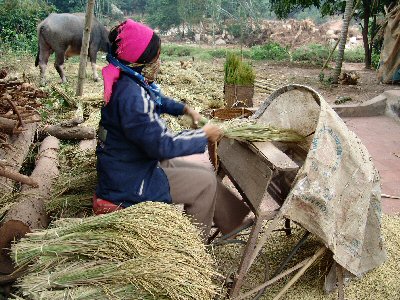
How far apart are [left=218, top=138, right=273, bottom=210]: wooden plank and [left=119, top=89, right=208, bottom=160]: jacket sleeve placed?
1.62ft

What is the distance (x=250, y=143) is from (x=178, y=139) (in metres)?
0.53

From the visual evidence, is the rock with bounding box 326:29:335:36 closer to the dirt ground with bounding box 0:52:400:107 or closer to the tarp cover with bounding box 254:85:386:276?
the dirt ground with bounding box 0:52:400:107

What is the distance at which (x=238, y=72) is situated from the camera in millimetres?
6977

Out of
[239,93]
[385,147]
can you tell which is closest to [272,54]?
[239,93]

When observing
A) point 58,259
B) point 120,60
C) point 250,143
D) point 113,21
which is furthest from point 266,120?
point 113,21

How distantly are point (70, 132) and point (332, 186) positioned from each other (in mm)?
3199

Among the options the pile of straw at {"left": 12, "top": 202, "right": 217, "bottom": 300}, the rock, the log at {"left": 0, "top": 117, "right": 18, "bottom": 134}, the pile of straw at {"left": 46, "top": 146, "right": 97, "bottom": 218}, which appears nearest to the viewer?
the pile of straw at {"left": 12, "top": 202, "right": 217, "bottom": 300}

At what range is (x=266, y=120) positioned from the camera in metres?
2.96

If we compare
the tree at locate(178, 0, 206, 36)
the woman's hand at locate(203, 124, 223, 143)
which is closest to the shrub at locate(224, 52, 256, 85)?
the woman's hand at locate(203, 124, 223, 143)

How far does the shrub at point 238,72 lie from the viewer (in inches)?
275

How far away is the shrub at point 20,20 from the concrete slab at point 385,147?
11763 mm

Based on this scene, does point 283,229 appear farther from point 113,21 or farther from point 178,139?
point 113,21

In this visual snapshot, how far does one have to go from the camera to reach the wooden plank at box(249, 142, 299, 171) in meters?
2.29

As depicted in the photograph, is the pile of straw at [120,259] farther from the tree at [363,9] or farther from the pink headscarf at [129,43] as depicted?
the tree at [363,9]
